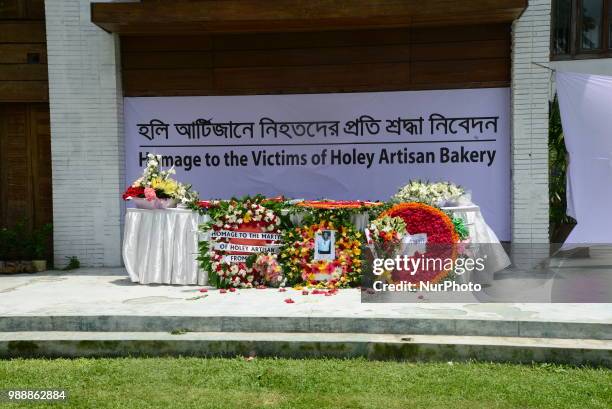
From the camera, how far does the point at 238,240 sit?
7250 millimetres

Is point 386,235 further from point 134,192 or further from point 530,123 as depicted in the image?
point 530,123

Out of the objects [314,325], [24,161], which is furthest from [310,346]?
[24,161]

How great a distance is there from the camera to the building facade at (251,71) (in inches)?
339

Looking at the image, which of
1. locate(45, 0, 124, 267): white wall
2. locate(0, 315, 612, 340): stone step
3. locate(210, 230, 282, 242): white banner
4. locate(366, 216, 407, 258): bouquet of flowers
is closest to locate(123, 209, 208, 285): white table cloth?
locate(210, 230, 282, 242): white banner

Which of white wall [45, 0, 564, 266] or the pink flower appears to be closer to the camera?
the pink flower

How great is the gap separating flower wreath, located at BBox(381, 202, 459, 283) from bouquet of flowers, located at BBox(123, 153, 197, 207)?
2.47 metres

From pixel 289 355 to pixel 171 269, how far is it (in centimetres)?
274

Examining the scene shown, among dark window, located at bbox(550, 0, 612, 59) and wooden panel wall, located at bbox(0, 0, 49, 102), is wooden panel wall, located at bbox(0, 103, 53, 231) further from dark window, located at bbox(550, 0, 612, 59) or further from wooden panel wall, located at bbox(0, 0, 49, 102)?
dark window, located at bbox(550, 0, 612, 59)

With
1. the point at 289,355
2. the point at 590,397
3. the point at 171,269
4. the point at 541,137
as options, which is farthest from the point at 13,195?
the point at 590,397

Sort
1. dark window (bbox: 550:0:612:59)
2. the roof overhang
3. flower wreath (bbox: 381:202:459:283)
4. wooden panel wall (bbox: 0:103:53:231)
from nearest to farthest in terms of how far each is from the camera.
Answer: flower wreath (bbox: 381:202:459:283) < the roof overhang < dark window (bbox: 550:0:612:59) < wooden panel wall (bbox: 0:103:53:231)

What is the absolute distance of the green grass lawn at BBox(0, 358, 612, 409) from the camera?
4.25 metres

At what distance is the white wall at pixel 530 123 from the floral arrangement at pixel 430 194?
1701mm

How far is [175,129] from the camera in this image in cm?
934

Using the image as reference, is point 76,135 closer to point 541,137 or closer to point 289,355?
point 289,355
